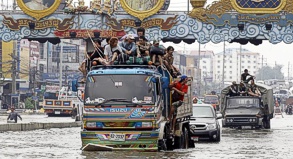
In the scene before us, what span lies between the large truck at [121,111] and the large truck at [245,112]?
736 inches

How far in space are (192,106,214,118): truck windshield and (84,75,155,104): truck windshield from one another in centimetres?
821

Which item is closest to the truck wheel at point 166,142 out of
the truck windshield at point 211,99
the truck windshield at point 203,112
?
the truck windshield at point 203,112

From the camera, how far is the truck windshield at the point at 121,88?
58.1ft

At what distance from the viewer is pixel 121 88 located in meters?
17.8

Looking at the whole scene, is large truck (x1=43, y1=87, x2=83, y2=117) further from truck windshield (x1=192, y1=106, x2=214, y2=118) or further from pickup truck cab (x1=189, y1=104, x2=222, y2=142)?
pickup truck cab (x1=189, y1=104, x2=222, y2=142)

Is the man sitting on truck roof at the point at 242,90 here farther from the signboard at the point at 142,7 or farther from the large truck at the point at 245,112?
the signboard at the point at 142,7

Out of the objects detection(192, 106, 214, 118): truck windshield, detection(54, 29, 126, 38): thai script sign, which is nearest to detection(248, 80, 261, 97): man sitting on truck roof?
detection(54, 29, 126, 38): thai script sign

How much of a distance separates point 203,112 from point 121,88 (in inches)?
342

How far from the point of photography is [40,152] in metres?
18.8

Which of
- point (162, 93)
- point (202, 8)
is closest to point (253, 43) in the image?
point (202, 8)

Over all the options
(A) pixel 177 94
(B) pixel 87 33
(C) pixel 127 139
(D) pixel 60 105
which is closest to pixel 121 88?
(C) pixel 127 139

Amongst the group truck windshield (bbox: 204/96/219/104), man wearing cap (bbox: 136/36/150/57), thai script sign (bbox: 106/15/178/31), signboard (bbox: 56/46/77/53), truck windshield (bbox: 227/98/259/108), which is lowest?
Result: truck windshield (bbox: 204/96/219/104)

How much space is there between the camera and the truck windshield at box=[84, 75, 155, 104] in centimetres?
1772

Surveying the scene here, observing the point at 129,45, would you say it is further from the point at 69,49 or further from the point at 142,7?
the point at 69,49
